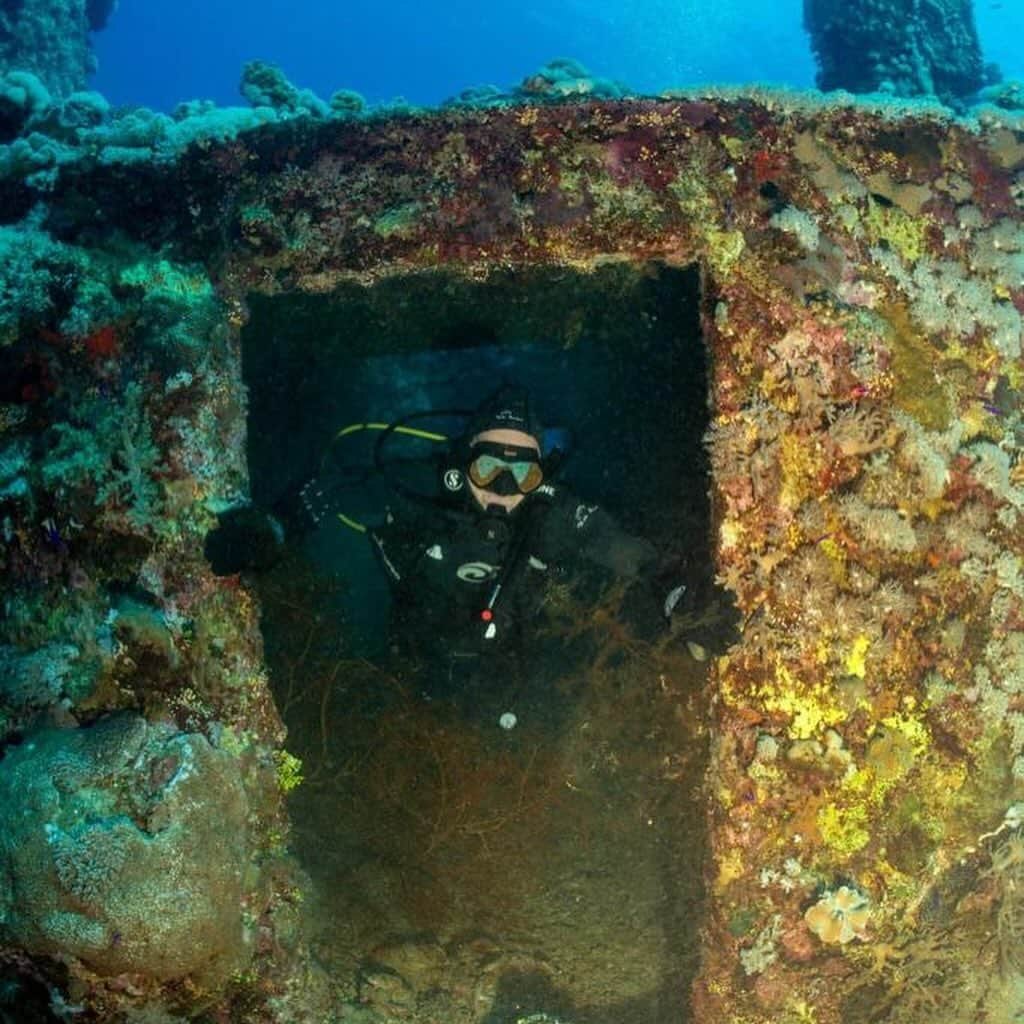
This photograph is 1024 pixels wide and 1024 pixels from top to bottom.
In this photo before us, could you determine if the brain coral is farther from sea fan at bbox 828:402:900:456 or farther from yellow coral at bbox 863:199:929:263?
yellow coral at bbox 863:199:929:263

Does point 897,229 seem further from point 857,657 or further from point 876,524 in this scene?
point 857,657

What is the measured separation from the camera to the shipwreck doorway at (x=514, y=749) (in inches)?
154

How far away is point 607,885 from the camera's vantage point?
4.10 metres

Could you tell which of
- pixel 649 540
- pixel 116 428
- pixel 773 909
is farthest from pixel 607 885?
pixel 116 428

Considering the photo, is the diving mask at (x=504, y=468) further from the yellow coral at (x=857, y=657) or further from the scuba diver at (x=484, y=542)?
the yellow coral at (x=857, y=657)

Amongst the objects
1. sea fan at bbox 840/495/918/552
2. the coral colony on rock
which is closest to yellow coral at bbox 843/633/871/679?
the coral colony on rock

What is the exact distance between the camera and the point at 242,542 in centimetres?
361

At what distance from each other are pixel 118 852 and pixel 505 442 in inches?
113

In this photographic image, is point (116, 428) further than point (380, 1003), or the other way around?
point (380, 1003)

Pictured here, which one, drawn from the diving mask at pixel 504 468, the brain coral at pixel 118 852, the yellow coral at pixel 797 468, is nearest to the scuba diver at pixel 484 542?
the diving mask at pixel 504 468

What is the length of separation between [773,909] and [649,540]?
73.1 inches

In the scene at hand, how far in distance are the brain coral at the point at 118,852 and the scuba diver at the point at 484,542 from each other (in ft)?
4.26

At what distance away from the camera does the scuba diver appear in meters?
4.30

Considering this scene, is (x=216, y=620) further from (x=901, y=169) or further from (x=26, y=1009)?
(x=901, y=169)
